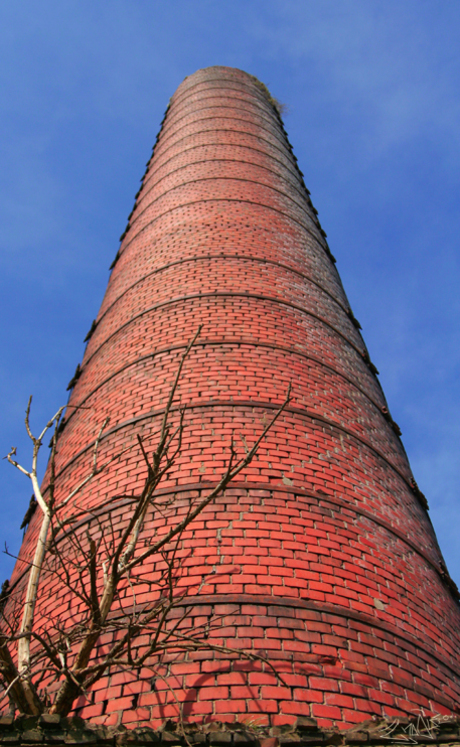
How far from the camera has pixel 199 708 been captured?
277cm

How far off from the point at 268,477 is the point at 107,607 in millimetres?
1548

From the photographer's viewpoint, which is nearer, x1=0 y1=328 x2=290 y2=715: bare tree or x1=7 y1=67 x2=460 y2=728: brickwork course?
x1=0 y1=328 x2=290 y2=715: bare tree

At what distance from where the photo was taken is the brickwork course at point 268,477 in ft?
9.79

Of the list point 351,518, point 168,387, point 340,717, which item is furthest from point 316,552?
point 168,387

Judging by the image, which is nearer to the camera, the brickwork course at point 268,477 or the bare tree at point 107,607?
the bare tree at point 107,607

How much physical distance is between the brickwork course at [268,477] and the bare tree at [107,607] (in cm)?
15

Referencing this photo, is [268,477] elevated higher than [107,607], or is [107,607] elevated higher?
[268,477]

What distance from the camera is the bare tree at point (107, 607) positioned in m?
2.55

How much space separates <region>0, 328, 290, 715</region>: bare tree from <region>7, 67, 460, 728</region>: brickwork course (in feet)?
0.48

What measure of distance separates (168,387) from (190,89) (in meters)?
10.8

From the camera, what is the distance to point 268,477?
157 inches

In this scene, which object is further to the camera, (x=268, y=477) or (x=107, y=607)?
(x=268, y=477)

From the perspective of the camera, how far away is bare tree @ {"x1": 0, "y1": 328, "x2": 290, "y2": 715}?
2.55 m

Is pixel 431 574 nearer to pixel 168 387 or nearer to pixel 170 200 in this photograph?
pixel 168 387
